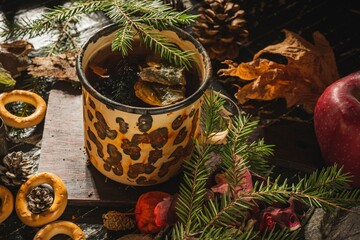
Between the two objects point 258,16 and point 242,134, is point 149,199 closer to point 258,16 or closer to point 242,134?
point 242,134

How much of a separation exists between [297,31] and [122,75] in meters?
0.43

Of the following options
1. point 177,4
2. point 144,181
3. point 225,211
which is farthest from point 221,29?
point 225,211

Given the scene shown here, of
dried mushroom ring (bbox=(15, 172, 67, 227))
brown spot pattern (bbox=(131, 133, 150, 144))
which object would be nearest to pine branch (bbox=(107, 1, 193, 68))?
brown spot pattern (bbox=(131, 133, 150, 144))

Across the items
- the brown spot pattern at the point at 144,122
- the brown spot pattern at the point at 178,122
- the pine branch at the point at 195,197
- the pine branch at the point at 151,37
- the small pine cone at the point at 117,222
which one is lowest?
the small pine cone at the point at 117,222

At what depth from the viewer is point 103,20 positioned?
1.17 meters

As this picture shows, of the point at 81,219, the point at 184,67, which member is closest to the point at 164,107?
the point at 184,67

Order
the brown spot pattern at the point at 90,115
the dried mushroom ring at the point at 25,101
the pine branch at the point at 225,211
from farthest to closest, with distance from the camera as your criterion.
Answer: the dried mushroom ring at the point at 25,101 → the brown spot pattern at the point at 90,115 → the pine branch at the point at 225,211

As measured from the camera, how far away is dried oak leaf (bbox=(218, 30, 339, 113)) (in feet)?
3.43

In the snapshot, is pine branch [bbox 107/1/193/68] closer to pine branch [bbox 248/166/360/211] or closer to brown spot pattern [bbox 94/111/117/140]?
brown spot pattern [bbox 94/111/117/140]

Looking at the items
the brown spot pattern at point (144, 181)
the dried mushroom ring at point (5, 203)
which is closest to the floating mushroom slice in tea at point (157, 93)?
the brown spot pattern at point (144, 181)

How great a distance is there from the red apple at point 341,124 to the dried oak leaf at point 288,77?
0.17 ft

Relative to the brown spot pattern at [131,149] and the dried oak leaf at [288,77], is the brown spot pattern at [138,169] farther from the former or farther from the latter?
the dried oak leaf at [288,77]

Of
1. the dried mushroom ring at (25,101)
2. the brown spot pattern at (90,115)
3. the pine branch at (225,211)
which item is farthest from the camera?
the dried mushroom ring at (25,101)

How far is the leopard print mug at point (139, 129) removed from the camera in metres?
0.82
